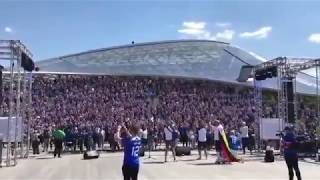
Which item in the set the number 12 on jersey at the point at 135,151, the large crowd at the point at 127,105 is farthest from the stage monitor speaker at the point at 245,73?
the number 12 on jersey at the point at 135,151

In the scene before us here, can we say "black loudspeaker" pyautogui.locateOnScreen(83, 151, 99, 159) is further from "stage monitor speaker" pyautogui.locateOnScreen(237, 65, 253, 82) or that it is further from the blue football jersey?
the blue football jersey

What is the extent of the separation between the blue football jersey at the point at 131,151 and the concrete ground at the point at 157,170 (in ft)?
19.0

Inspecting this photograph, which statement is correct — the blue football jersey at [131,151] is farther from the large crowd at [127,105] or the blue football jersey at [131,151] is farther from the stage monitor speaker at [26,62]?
the large crowd at [127,105]

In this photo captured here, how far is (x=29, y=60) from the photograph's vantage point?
84.0ft

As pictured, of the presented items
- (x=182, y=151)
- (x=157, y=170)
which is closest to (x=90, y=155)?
(x=182, y=151)

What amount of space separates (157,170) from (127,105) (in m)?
30.7

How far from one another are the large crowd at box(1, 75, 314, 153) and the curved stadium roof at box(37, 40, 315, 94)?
42.1ft

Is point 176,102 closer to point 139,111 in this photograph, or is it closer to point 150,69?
point 139,111

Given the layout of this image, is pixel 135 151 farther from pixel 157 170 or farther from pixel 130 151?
pixel 157 170

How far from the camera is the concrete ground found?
58.7 feet

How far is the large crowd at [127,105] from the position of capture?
4156 centimetres

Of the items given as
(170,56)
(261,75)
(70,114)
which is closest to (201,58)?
(170,56)

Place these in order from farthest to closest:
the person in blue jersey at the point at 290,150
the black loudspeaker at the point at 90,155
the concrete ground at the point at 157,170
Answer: the black loudspeaker at the point at 90,155 → the concrete ground at the point at 157,170 → the person in blue jersey at the point at 290,150

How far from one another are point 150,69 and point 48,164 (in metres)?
56.8
